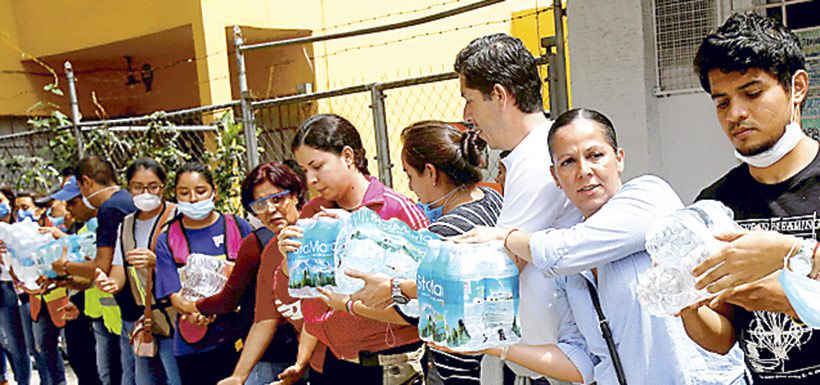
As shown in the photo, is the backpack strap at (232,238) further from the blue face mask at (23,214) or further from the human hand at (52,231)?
the blue face mask at (23,214)

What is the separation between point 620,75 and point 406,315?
2.45 metres

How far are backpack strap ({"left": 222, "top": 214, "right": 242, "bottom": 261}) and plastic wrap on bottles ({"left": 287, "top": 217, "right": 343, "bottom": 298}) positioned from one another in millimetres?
1715

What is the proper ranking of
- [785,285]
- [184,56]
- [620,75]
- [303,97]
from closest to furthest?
[785,285] < [620,75] < [303,97] < [184,56]

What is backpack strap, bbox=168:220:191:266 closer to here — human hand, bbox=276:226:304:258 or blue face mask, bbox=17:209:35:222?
human hand, bbox=276:226:304:258

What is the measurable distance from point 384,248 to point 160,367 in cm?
306

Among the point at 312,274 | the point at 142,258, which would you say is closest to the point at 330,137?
the point at 312,274

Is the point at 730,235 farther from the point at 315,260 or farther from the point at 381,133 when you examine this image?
the point at 381,133

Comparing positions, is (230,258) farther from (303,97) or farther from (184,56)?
(184,56)

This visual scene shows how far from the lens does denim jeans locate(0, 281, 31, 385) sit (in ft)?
24.4

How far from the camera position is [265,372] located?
4078mm

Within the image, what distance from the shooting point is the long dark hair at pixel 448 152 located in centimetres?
317

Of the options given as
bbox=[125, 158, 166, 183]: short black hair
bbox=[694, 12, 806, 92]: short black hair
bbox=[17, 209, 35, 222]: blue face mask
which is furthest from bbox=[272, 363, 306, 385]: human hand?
bbox=[17, 209, 35, 222]: blue face mask

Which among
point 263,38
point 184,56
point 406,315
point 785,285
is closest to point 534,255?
point 785,285

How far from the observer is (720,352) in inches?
81.1
